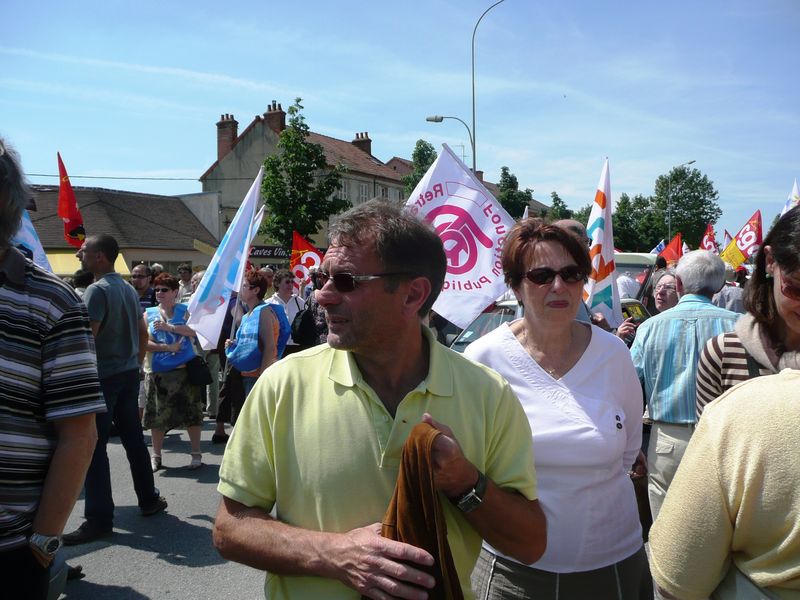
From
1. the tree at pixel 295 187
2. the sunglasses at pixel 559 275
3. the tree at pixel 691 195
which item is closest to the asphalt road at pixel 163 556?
the sunglasses at pixel 559 275

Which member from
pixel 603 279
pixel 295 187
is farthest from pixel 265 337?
pixel 295 187

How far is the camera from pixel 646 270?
52.2 feet

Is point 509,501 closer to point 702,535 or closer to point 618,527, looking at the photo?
point 702,535

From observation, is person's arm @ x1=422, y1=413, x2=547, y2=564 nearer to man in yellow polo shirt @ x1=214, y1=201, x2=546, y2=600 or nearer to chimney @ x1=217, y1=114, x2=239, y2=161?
man in yellow polo shirt @ x1=214, y1=201, x2=546, y2=600

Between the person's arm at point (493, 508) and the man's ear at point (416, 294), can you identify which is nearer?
the person's arm at point (493, 508)

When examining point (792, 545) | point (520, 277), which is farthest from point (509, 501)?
point (520, 277)

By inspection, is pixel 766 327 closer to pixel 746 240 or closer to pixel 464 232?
pixel 464 232

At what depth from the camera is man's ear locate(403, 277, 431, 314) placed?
6.47ft

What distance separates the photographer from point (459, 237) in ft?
17.4

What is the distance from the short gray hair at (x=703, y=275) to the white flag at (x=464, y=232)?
54.9 inches

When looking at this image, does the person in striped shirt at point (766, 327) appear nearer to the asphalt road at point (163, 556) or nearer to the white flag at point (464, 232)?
the white flag at point (464, 232)

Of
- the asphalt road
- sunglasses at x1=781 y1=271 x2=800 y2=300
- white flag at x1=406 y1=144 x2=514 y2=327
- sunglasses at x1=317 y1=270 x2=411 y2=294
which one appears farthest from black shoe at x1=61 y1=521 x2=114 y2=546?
sunglasses at x1=781 y1=271 x2=800 y2=300

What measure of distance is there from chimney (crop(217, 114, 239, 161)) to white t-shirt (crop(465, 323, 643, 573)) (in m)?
49.9

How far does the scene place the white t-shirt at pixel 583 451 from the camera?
2.45 metres
